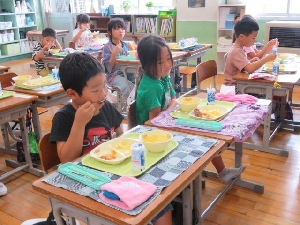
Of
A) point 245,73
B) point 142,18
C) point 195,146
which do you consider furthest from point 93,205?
point 142,18

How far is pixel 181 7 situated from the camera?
6.08 meters

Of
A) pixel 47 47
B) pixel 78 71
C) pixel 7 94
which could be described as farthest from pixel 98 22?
pixel 78 71

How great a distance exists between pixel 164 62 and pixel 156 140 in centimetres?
71

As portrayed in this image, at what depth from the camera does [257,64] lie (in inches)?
110

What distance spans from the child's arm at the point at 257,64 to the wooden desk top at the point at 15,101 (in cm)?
179

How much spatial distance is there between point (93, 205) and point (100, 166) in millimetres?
255

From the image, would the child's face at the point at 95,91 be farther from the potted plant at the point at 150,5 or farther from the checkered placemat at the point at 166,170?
the potted plant at the point at 150,5

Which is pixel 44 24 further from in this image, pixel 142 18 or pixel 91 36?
pixel 91 36

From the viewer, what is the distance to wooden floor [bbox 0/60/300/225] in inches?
82.0

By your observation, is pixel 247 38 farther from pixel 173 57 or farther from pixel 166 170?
pixel 166 170

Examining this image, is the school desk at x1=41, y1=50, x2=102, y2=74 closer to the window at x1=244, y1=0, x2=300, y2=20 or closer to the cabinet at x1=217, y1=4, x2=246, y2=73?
the cabinet at x1=217, y1=4, x2=246, y2=73

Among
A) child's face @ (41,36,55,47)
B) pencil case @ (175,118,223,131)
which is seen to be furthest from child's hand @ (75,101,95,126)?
child's face @ (41,36,55,47)

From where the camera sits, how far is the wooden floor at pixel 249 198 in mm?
2082

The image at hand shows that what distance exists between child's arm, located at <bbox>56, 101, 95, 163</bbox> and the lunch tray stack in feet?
0.57
